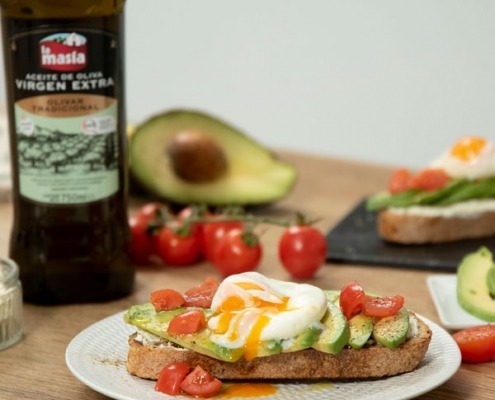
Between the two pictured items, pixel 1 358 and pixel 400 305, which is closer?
pixel 400 305

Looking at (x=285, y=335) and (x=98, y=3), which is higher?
(x=98, y=3)

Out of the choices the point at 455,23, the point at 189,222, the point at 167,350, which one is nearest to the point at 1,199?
the point at 189,222

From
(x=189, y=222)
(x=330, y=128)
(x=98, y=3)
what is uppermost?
(x=98, y=3)

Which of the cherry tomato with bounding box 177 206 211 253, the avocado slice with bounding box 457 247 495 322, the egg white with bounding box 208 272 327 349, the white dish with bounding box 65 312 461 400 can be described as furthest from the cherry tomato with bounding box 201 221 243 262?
the egg white with bounding box 208 272 327 349

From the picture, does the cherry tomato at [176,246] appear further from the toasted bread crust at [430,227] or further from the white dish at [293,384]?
the white dish at [293,384]

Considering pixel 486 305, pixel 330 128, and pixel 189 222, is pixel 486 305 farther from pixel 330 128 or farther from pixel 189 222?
pixel 330 128

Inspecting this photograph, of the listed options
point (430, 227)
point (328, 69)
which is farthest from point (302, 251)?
point (328, 69)
